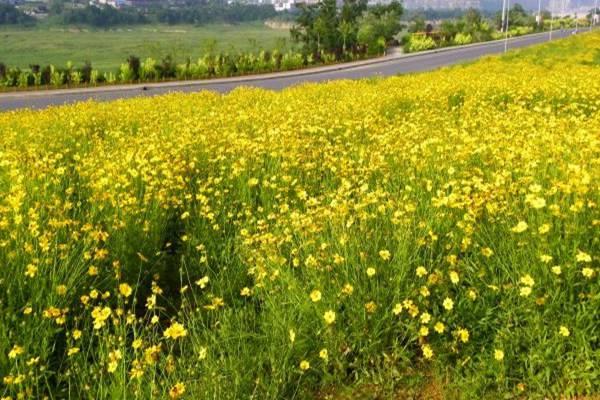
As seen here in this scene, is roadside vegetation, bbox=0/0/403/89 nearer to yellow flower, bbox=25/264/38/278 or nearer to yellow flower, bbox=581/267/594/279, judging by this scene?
yellow flower, bbox=25/264/38/278

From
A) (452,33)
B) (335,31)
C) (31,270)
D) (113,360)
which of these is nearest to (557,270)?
(113,360)

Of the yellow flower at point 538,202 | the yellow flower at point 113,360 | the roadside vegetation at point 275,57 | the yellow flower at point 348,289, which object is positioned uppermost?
the roadside vegetation at point 275,57

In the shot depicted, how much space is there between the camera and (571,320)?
3.16 m

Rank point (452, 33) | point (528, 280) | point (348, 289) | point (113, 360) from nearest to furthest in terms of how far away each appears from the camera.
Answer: point (113, 360) < point (528, 280) < point (348, 289) < point (452, 33)

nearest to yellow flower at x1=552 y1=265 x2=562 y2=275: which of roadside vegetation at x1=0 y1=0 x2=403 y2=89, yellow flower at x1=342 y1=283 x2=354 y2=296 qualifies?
yellow flower at x1=342 y1=283 x2=354 y2=296

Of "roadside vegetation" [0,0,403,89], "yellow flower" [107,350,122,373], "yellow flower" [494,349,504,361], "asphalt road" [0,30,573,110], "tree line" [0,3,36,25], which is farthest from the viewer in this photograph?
"tree line" [0,3,36,25]

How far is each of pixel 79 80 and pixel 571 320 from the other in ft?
94.1

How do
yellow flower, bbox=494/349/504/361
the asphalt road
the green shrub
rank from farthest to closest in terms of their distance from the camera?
the green shrub, the asphalt road, yellow flower, bbox=494/349/504/361

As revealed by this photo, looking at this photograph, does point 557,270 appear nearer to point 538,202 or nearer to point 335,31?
point 538,202

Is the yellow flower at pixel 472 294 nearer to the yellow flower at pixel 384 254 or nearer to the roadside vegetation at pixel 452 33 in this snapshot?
the yellow flower at pixel 384 254

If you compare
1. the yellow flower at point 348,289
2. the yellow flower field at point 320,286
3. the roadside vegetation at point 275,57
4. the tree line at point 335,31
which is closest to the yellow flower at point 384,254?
the yellow flower field at point 320,286

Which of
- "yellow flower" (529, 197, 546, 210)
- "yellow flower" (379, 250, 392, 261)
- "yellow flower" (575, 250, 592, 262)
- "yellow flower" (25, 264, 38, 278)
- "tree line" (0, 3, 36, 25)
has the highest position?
"tree line" (0, 3, 36, 25)

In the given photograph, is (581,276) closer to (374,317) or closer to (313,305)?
(374,317)

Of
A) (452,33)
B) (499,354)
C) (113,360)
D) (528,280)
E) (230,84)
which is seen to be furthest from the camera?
(452,33)
